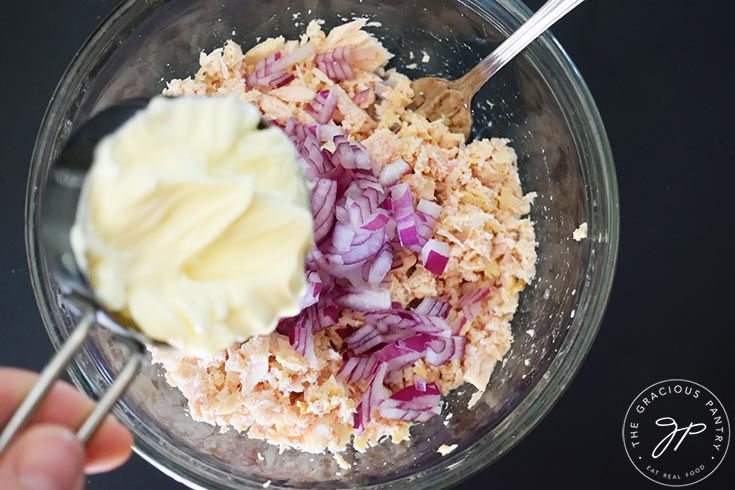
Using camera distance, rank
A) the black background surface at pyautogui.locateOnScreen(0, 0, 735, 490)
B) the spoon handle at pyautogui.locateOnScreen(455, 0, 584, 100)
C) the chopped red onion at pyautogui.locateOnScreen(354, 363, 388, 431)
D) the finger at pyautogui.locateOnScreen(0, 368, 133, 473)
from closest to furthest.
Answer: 1. the finger at pyautogui.locateOnScreen(0, 368, 133, 473)
2. the spoon handle at pyautogui.locateOnScreen(455, 0, 584, 100)
3. the chopped red onion at pyautogui.locateOnScreen(354, 363, 388, 431)
4. the black background surface at pyautogui.locateOnScreen(0, 0, 735, 490)

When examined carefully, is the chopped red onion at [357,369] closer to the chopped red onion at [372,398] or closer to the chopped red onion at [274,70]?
the chopped red onion at [372,398]

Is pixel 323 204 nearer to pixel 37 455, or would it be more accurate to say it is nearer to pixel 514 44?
pixel 514 44

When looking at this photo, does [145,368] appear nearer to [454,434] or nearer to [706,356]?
[454,434]

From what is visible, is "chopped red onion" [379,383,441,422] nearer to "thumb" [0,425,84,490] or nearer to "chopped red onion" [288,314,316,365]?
"chopped red onion" [288,314,316,365]

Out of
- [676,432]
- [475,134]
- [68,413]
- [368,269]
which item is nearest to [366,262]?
[368,269]

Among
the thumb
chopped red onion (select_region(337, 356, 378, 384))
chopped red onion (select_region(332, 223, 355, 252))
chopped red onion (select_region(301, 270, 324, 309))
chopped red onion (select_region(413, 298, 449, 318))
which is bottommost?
chopped red onion (select_region(337, 356, 378, 384))

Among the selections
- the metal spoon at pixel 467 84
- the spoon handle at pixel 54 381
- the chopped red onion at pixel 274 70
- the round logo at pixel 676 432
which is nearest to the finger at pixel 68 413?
the spoon handle at pixel 54 381

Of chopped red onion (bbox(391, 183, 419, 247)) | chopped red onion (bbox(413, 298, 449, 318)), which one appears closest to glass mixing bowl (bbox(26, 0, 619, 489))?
chopped red onion (bbox(413, 298, 449, 318))
